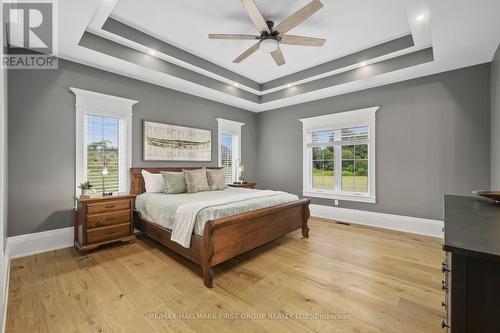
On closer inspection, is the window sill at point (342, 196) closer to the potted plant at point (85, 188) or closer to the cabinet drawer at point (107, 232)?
the cabinet drawer at point (107, 232)

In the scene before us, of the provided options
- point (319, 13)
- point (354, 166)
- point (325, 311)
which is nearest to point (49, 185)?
point (325, 311)

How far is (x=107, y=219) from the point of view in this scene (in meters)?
3.13

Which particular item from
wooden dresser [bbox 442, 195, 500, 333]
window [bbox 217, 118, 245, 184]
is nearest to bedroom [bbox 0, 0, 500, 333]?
wooden dresser [bbox 442, 195, 500, 333]

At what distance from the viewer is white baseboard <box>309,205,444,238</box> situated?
372 centimetres

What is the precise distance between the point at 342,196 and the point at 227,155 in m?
2.85

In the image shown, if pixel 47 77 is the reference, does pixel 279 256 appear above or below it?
below

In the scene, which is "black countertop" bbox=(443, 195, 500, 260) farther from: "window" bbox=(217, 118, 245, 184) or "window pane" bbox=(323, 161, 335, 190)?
"window" bbox=(217, 118, 245, 184)

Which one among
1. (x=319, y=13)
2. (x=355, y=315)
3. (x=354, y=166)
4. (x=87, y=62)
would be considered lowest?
(x=355, y=315)

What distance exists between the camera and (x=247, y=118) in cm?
603

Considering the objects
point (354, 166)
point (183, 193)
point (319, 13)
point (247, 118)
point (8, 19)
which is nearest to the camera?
point (8, 19)

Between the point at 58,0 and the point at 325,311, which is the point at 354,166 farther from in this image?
the point at 58,0

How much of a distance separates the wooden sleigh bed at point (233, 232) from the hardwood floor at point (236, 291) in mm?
214

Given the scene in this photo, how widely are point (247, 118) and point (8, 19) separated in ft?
14.6

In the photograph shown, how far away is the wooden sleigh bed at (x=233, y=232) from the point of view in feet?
7.48
